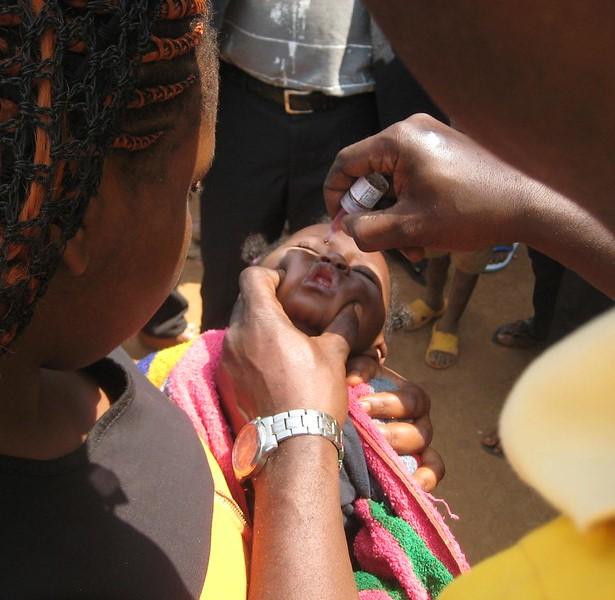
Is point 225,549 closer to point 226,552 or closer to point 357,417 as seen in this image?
point 226,552

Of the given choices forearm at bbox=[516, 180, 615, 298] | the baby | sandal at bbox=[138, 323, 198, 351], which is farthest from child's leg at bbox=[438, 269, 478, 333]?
forearm at bbox=[516, 180, 615, 298]

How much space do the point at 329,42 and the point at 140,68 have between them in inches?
79.9

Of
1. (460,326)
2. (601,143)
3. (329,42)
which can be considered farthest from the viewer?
(460,326)

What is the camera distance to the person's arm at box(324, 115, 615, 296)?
1.54 m

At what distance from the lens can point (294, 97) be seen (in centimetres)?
285

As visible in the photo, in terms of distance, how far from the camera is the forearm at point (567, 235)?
55.7 inches

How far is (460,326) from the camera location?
4586 millimetres

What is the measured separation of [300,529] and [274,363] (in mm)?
436

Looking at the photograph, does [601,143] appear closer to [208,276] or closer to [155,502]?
[155,502]

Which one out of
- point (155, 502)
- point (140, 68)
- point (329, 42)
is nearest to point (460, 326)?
point (329, 42)

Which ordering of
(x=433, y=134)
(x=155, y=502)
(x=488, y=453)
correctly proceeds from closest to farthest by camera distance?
(x=155, y=502) → (x=433, y=134) → (x=488, y=453)

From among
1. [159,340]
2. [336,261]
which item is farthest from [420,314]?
[336,261]

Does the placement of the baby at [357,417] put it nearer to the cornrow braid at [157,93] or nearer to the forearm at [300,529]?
the forearm at [300,529]

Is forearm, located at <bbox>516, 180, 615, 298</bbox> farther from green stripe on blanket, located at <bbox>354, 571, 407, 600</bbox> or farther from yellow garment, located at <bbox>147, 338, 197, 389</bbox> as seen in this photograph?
yellow garment, located at <bbox>147, 338, 197, 389</bbox>
